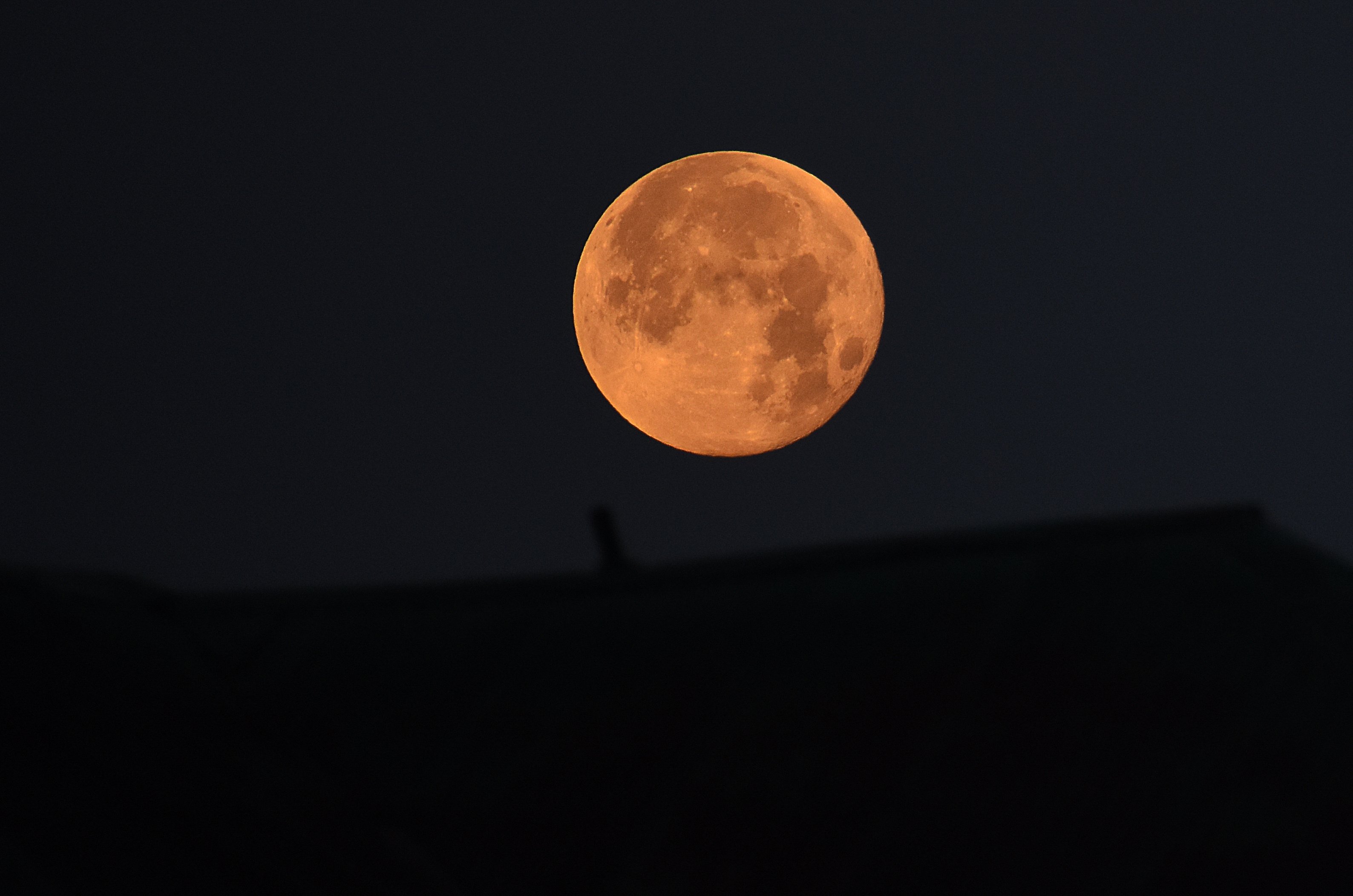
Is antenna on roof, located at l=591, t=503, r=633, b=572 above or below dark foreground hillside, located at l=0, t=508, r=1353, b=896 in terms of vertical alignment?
above

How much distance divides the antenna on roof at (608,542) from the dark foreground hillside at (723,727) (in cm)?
23

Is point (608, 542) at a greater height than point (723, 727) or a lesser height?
greater

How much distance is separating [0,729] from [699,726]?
278cm

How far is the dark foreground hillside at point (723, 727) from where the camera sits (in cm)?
386

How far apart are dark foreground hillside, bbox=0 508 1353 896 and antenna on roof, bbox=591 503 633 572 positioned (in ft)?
0.76

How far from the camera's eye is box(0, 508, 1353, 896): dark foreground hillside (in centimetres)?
386

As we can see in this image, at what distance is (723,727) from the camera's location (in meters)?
5.07

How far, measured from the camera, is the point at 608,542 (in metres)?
6.66

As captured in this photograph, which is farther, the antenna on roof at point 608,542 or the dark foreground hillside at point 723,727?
the antenna on roof at point 608,542

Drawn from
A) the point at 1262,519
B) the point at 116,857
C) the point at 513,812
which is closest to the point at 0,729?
the point at 116,857

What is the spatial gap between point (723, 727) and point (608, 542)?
72.8 inches

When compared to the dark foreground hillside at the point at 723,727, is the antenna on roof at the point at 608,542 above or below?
above

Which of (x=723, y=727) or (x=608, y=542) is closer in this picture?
(x=723, y=727)

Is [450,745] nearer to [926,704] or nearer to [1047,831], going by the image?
[926,704]
